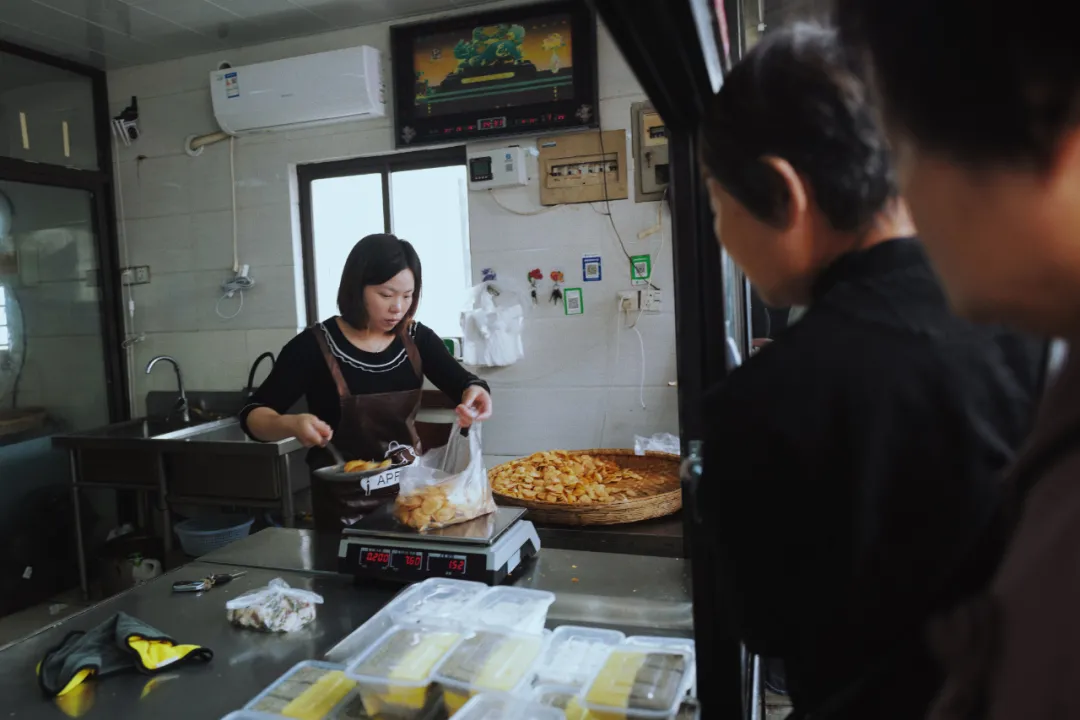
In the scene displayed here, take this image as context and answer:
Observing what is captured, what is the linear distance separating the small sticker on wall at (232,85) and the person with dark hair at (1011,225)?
389 centimetres

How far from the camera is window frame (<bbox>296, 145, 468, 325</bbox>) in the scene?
3631mm

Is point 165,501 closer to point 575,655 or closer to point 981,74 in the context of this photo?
point 575,655

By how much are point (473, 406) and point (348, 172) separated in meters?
1.96

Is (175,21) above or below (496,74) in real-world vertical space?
above

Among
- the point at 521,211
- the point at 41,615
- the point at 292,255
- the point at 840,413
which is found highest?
the point at 521,211

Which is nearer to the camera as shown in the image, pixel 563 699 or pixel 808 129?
pixel 808 129

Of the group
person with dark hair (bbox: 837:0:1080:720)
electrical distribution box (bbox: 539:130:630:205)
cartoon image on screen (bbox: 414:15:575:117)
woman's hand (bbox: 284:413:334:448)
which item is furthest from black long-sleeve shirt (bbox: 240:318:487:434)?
person with dark hair (bbox: 837:0:1080:720)

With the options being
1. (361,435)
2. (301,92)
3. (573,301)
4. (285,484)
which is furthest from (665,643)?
(301,92)

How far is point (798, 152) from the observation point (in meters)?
0.67

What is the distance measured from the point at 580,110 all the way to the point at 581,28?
1.18 feet

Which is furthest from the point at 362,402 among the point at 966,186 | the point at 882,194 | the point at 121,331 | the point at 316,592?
the point at 121,331

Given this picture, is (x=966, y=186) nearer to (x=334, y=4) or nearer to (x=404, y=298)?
Result: (x=404, y=298)

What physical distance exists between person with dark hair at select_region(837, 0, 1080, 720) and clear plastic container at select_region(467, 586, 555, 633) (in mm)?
804

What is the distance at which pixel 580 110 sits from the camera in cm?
329
